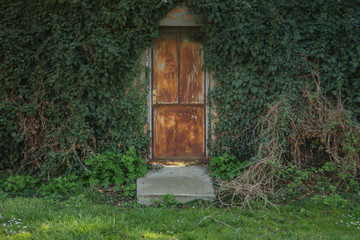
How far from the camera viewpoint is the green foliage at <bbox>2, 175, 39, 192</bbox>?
558 cm

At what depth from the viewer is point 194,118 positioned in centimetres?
668

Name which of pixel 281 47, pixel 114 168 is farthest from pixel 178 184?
pixel 281 47

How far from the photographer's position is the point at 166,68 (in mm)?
6586

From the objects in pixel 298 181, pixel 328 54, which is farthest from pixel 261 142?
pixel 328 54

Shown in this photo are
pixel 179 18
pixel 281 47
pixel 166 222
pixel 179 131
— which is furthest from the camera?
pixel 179 131

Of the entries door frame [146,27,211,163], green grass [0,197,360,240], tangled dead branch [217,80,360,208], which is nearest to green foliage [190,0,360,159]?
tangled dead branch [217,80,360,208]

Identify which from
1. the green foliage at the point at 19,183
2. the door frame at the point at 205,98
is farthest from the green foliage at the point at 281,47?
the green foliage at the point at 19,183

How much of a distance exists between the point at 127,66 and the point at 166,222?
9.55ft

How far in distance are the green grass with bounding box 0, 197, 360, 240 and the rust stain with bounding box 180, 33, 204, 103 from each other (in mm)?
2361

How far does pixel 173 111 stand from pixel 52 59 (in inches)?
92.0

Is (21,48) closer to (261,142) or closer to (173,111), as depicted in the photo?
(173,111)

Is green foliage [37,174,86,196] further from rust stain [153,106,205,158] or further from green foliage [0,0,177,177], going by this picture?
rust stain [153,106,205,158]

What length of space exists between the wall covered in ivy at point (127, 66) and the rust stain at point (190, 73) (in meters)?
0.30

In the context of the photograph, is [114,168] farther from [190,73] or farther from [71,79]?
[190,73]
